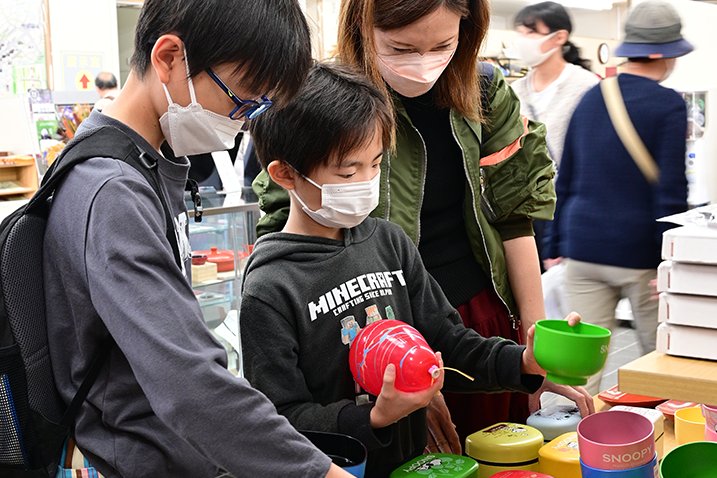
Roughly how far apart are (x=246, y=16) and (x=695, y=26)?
6227 millimetres

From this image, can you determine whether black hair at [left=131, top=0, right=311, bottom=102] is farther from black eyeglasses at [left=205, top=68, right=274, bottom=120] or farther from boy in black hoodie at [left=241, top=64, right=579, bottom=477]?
boy in black hoodie at [left=241, top=64, right=579, bottom=477]

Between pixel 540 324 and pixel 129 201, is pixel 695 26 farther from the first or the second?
pixel 129 201

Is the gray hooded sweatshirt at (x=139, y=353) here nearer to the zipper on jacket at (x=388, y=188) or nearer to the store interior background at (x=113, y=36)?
the zipper on jacket at (x=388, y=188)

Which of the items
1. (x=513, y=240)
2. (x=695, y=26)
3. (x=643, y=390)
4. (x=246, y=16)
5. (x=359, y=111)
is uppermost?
(x=695, y=26)

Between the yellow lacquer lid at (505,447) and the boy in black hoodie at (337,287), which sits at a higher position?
the boy in black hoodie at (337,287)

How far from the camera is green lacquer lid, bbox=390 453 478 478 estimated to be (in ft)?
3.91

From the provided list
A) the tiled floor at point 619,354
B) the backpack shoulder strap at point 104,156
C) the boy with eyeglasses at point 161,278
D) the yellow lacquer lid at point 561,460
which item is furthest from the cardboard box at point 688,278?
the tiled floor at point 619,354

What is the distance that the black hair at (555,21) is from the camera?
12.7 feet

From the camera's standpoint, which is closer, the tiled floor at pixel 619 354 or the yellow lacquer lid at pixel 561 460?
the yellow lacquer lid at pixel 561 460

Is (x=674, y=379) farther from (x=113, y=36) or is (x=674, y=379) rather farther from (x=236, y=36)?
(x=113, y=36)

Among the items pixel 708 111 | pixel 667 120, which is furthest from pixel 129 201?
pixel 708 111

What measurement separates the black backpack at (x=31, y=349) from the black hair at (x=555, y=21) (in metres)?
3.39

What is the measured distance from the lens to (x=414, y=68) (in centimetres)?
149

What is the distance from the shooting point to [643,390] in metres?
1.14
